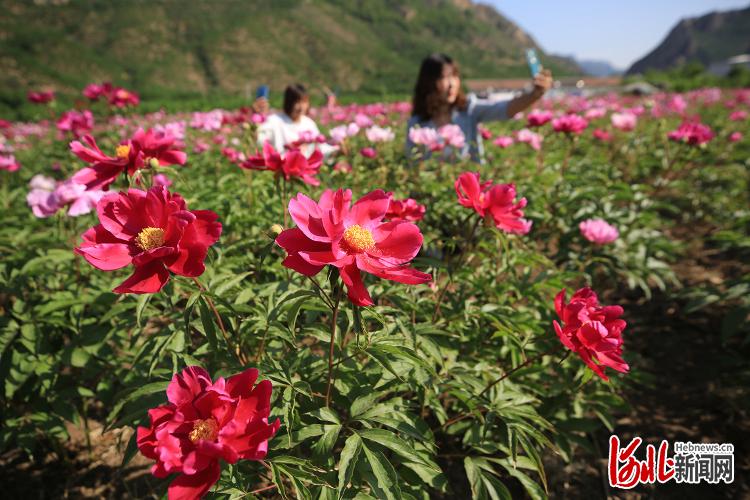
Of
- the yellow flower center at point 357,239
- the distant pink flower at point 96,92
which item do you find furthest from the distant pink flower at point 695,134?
the distant pink flower at point 96,92

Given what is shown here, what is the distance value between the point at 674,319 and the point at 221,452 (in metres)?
3.28

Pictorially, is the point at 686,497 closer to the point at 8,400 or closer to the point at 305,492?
the point at 305,492

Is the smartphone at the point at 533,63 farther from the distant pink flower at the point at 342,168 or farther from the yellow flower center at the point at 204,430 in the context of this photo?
the yellow flower center at the point at 204,430

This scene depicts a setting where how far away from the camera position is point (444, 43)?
101m

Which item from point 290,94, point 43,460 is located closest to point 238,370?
point 43,460

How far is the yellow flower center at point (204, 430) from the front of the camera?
80cm

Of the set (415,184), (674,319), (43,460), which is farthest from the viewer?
(674,319)

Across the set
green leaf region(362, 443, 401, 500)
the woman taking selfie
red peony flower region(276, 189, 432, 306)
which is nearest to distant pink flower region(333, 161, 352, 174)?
the woman taking selfie

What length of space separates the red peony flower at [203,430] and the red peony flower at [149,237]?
8.8 inches

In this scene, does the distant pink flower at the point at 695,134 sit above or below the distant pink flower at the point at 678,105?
below

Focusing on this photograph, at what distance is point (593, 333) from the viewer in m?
1.10

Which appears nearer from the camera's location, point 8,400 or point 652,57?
point 8,400

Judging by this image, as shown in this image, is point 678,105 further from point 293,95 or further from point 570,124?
point 293,95

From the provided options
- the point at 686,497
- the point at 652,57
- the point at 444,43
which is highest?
the point at 652,57
